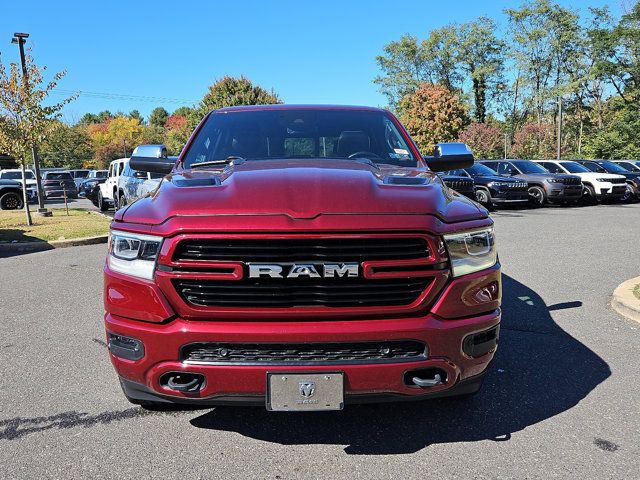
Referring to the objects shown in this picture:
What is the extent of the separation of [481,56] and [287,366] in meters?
65.6

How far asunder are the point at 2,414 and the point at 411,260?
2.68 m

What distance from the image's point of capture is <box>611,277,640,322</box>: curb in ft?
17.6

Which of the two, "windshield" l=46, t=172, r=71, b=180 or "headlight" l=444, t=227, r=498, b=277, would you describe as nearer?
"headlight" l=444, t=227, r=498, b=277

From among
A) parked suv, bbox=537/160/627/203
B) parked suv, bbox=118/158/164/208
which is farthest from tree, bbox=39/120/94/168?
parked suv, bbox=537/160/627/203

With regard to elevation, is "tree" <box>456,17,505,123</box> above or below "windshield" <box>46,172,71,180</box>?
above

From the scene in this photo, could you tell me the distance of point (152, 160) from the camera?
4289 millimetres

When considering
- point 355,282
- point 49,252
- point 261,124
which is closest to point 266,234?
point 355,282

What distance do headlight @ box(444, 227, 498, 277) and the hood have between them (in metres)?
0.09

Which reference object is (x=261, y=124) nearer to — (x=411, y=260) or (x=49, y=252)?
(x=411, y=260)

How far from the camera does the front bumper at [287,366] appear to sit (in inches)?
98.4

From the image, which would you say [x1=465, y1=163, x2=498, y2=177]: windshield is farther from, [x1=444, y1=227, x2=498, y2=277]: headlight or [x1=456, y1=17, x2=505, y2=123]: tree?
[x1=456, y1=17, x2=505, y2=123]: tree

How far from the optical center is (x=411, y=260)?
259 centimetres

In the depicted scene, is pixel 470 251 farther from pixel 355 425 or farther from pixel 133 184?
pixel 133 184

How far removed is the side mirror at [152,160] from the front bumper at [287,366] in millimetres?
1849
